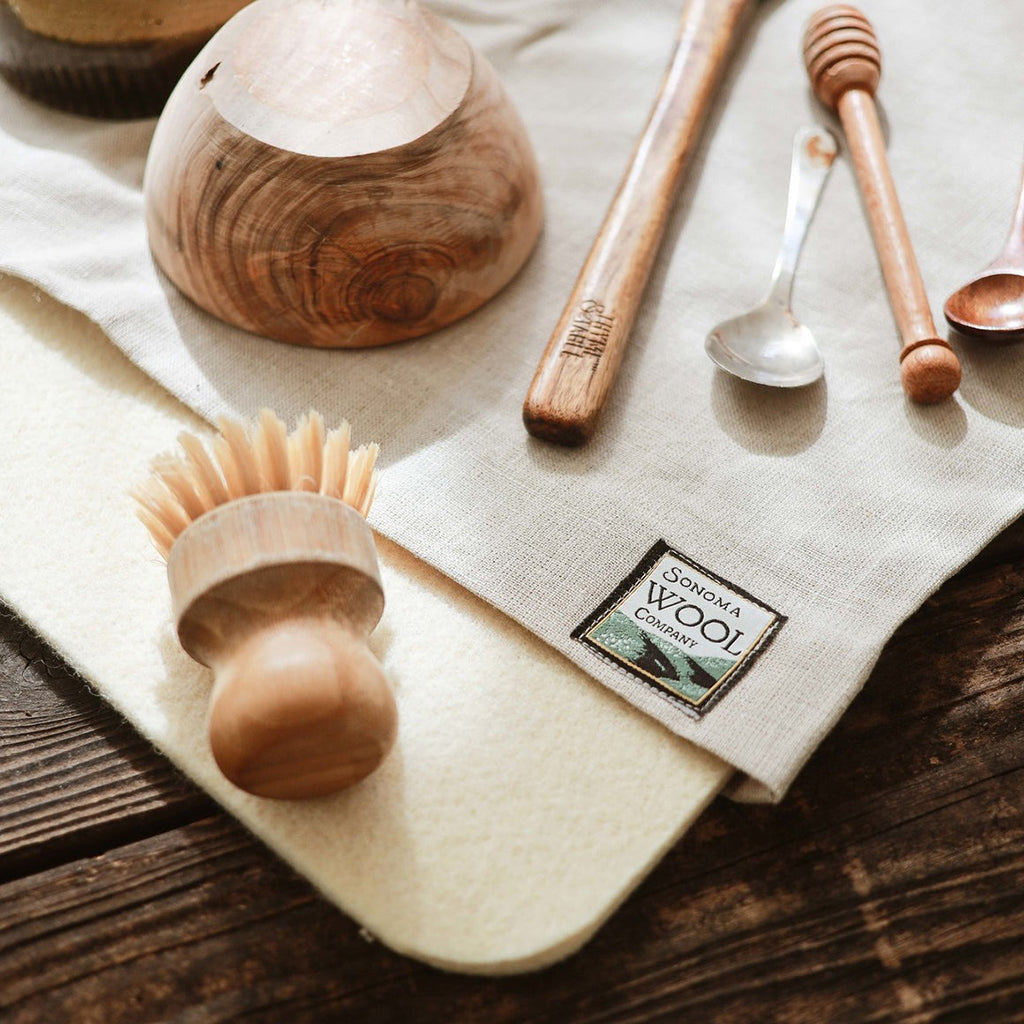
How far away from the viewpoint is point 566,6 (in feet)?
2.86

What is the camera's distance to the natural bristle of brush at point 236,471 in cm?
48

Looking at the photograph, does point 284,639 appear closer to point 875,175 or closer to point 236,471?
point 236,471

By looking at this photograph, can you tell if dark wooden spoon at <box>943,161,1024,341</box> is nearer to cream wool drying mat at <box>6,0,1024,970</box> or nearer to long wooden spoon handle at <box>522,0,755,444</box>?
cream wool drying mat at <box>6,0,1024,970</box>

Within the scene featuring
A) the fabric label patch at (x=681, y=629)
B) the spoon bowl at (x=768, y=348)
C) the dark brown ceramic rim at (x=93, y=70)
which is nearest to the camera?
the fabric label patch at (x=681, y=629)

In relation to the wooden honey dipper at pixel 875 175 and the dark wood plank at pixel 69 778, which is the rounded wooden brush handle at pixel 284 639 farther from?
the wooden honey dipper at pixel 875 175

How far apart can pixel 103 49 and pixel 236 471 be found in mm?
426

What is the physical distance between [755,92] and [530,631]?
0.49 metres

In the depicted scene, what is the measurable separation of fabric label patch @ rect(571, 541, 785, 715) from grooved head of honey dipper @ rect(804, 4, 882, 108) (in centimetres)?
42

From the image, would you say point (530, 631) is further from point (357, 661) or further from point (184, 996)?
point (184, 996)

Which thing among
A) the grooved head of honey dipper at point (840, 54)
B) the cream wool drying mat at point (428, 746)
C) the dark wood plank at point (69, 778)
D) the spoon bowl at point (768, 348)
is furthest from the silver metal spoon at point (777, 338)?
the dark wood plank at point (69, 778)

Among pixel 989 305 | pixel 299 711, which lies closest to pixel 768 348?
pixel 989 305

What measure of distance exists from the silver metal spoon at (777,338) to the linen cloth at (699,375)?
0.04 feet

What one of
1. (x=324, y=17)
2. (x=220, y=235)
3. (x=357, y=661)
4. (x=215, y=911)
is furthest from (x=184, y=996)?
(x=324, y=17)

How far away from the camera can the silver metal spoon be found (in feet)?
2.10
